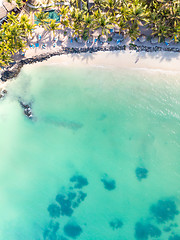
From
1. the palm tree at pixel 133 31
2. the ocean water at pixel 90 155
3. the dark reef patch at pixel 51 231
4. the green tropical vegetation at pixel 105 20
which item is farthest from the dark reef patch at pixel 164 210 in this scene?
the palm tree at pixel 133 31

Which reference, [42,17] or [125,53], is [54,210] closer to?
[125,53]

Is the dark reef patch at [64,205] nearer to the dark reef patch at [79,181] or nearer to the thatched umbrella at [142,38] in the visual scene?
the dark reef patch at [79,181]

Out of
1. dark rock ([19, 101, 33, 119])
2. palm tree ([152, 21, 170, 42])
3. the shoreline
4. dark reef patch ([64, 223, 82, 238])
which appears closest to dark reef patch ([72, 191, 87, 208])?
dark reef patch ([64, 223, 82, 238])

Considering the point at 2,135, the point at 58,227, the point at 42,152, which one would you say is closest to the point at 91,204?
the point at 58,227

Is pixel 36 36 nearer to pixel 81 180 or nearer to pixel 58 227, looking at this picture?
pixel 81 180

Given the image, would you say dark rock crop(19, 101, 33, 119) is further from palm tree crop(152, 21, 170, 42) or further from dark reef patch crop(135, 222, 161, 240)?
dark reef patch crop(135, 222, 161, 240)
